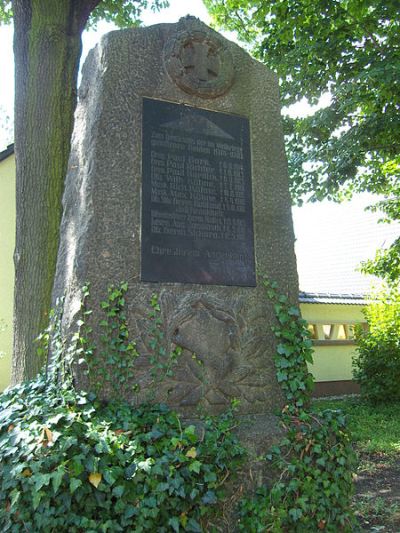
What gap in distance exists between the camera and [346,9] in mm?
8430

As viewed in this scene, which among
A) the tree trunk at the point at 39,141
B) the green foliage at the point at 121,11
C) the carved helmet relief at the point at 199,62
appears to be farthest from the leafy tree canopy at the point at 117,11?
the carved helmet relief at the point at 199,62

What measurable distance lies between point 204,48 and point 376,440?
228 inches

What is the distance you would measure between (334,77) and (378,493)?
6845 millimetres

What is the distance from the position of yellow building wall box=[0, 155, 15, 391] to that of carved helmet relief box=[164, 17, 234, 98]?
8.62 metres

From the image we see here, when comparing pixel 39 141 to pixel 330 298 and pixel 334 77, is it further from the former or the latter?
pixel 330 298

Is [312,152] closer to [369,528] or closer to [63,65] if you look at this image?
[63,65]

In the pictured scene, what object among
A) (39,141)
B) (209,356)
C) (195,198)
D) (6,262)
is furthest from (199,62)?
(6,262)

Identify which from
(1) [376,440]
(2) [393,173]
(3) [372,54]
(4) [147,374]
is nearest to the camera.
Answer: (4) [147,374]

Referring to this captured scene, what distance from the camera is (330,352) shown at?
1406 cm

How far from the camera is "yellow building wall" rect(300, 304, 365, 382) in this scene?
13789mm

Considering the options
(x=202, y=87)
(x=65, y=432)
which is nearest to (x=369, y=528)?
(x=65, y=432)

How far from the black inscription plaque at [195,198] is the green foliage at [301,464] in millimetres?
457

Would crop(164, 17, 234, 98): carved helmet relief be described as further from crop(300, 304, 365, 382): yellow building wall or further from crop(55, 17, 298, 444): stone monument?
crop(300, 304, 365, 382): yellow building wall

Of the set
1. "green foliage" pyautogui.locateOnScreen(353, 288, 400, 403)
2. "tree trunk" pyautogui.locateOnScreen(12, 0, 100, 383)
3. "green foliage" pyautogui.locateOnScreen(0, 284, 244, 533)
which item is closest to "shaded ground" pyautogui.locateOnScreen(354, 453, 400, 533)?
"green foliage" pyautogui.locateOnScreen(0, 284, 244, 533)
